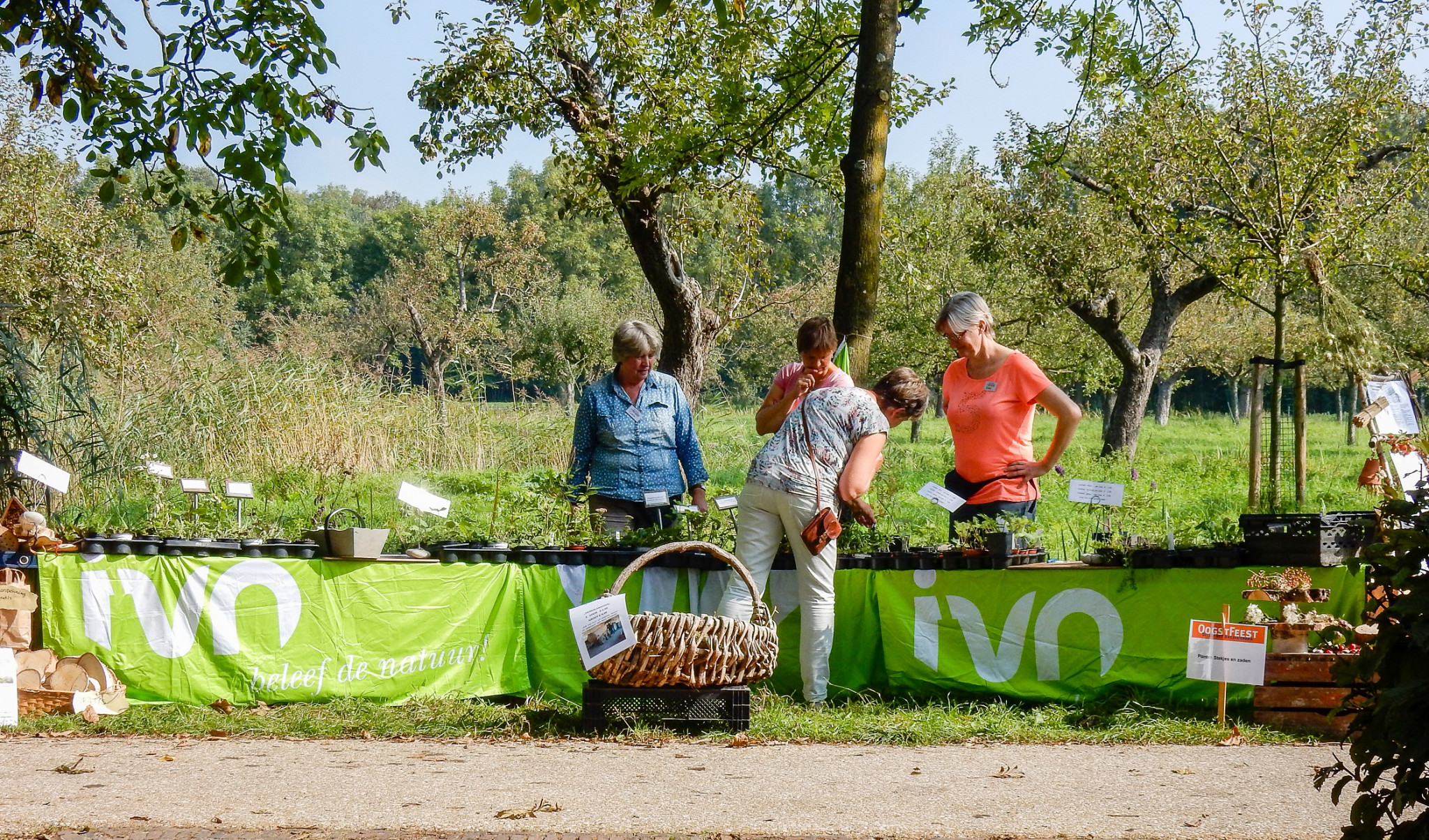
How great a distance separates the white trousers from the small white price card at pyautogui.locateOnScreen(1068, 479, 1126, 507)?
1.12 metres

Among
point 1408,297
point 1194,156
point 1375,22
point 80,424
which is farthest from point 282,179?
point 1408,297

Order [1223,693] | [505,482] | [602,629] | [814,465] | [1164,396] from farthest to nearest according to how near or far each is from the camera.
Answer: [1164,396] < [505,482] < [814,465] < [1223,693] < [602,629]

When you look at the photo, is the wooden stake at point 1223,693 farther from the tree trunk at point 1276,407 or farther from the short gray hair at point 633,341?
the tree trunk at point 1276,407

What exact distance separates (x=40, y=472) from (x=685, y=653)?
2999 millimetres

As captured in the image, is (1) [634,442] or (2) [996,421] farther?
(1) [634,442]

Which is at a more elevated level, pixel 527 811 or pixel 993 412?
pixel 993 412

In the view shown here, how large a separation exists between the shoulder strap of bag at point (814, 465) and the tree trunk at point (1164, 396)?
36.2 meters

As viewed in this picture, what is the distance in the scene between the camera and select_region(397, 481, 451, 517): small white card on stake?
564 centimetres

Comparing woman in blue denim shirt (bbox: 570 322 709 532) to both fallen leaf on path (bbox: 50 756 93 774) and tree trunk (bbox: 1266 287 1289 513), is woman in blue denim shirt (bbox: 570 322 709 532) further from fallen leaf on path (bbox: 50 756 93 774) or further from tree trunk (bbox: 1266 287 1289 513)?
tree trunk (bbox: 1266 287 1289 513)

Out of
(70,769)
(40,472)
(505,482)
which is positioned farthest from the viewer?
(505,482)

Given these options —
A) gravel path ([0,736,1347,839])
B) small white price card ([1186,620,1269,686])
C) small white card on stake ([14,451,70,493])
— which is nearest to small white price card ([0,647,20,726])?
gravel path ([0,736,1347,839])

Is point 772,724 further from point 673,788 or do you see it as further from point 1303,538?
point 1303,538

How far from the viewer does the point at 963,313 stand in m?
5.64

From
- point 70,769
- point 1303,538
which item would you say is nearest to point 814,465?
point 1303,538
